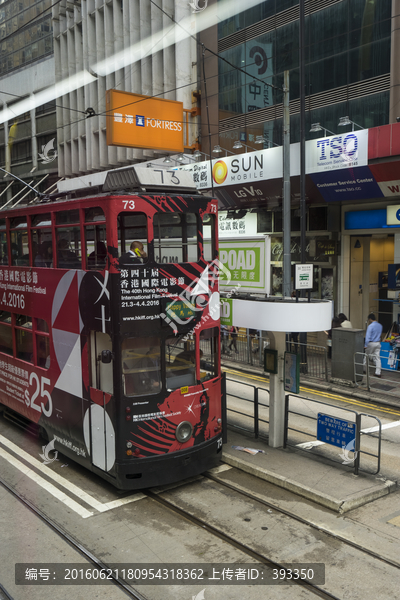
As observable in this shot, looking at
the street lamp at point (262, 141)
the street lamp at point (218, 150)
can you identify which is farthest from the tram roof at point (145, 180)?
the street lamp at point (218, 150)

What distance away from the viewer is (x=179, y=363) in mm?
7824

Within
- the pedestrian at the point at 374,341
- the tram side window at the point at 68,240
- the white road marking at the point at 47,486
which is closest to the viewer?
the white road marking at the point at 47,486

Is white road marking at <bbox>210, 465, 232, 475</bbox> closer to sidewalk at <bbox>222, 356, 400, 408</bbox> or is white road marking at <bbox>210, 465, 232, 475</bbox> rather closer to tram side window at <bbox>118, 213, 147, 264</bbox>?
tram side window at <bbox>118, 213, 147, 264</bbox>

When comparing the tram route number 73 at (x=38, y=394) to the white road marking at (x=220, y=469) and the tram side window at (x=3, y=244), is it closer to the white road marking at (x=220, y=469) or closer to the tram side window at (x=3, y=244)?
the tram side window at (x=3, y=244)

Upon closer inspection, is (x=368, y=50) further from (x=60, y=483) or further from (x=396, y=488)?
(x=60, y=483)

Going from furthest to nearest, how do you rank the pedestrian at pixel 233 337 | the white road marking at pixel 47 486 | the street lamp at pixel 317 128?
the pedestrian at pixel 233 337 < the street lamp at pixel 317 128 < the white road marking at pixel 47 486

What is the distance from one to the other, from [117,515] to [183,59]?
19.3m

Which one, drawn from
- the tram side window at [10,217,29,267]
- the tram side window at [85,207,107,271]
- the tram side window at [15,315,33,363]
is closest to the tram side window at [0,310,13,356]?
the tram side window at [15,315,33,363]

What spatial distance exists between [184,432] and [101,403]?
126cm

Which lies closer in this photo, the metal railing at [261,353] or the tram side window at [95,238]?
the tram side window at [95,238]

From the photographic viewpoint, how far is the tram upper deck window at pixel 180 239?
777cm

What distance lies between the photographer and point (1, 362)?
432 inches

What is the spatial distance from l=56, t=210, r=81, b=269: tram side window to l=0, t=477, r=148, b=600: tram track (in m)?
3.42

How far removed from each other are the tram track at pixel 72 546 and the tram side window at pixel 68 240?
135 inches
